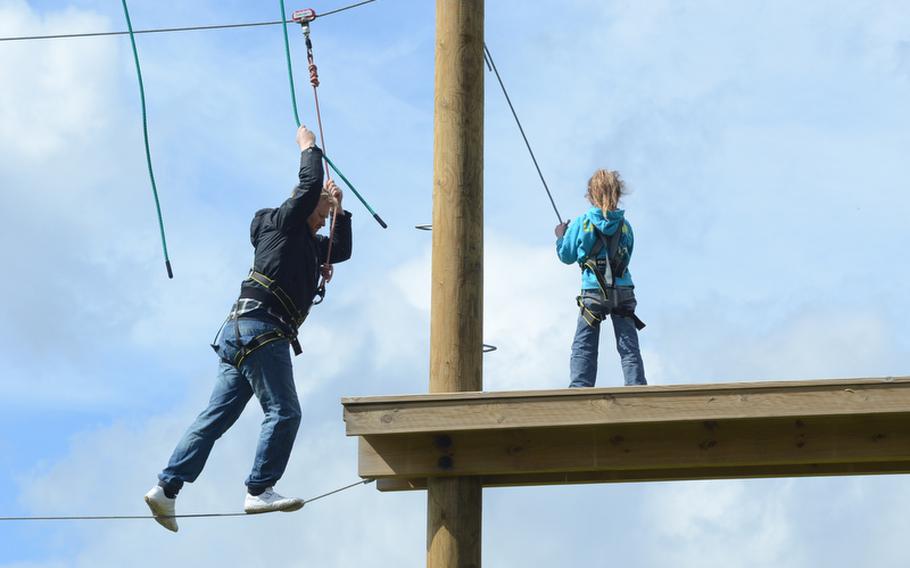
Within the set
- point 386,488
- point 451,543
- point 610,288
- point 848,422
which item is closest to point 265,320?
point 386,488

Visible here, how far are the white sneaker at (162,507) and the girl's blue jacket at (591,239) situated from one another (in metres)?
2.54

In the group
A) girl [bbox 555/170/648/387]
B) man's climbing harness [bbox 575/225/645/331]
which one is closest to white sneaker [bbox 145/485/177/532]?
girl [bbox 555/170/648/387]

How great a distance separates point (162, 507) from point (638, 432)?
2337 mm

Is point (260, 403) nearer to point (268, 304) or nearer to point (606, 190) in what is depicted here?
point (268, 304)

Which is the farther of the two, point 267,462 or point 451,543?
point 267,462

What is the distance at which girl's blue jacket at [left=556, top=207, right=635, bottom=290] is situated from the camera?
8.01m

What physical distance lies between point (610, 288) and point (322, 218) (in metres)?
1.75

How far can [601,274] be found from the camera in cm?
805

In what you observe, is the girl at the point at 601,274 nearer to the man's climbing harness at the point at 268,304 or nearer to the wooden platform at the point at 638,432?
the wooden platform at the point at 638,432

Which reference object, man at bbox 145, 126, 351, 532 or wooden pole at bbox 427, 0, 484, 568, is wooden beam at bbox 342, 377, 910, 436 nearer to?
wooden pole at bbox 427, 0, 484, 568

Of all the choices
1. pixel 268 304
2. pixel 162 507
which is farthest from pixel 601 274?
pixel 162 507

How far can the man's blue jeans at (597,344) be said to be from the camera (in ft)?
26.4

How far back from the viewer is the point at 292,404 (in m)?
6.99

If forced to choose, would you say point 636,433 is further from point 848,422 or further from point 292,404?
point 292,404
